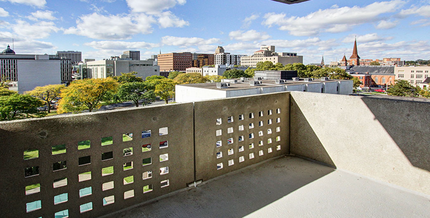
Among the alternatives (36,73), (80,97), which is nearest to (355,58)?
(80,97)

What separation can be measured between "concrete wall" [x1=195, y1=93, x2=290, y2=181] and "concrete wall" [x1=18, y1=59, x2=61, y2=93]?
6517 centimetres

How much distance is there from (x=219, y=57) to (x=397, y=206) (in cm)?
14639

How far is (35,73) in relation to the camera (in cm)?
5756

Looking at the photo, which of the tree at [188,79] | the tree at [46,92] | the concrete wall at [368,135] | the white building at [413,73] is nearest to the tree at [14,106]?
the tree at [46,92]

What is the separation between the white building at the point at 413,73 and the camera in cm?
6556

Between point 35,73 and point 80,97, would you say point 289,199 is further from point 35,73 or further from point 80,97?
point 35,73

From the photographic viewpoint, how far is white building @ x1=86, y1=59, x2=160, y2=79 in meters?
74.8

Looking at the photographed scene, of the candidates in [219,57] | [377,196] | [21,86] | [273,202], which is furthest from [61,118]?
[219,57]

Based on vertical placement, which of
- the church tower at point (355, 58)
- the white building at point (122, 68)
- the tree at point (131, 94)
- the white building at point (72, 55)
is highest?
the white building at point (72, 55)

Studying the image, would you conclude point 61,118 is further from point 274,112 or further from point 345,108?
point 345,108

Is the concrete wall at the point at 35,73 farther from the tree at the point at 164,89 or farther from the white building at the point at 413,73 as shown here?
the white building at the point at 413,73

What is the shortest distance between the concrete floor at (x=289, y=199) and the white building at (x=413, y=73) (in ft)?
252

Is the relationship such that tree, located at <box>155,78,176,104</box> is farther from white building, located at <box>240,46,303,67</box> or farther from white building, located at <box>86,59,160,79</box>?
white building, located at <box>240,46,303,67</box>

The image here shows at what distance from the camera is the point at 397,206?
240 inches
